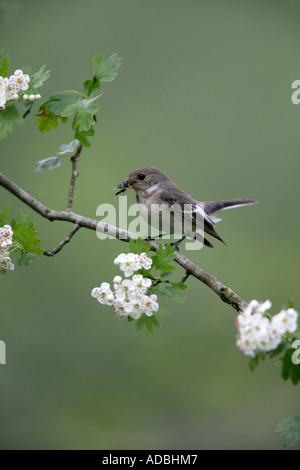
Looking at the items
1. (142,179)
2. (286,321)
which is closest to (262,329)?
(286,321)

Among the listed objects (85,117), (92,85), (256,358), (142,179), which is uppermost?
(142,179)

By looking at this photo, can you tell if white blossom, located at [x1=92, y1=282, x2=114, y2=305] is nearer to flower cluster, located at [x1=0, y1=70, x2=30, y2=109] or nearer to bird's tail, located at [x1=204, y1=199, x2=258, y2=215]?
flower cluster, located at [x1=0, y1=70, x2=30, y2=109]

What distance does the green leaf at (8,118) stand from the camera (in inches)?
94.6

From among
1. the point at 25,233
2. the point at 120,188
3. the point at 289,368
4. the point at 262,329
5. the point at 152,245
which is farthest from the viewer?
the point at 120,188

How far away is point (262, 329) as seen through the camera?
5.14ft

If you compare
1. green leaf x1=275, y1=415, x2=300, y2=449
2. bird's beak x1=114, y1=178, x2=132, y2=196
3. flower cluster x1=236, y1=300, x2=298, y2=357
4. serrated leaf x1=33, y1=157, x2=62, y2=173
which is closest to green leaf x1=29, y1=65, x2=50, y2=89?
serrated leaf x1=33, y1=157, x2=62, y2=173

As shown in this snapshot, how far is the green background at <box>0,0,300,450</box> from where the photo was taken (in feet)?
19.8

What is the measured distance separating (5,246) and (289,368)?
1.16 m

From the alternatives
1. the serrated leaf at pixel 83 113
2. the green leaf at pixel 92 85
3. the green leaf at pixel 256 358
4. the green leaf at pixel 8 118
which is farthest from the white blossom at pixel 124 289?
the green leaf at pixel 92 85

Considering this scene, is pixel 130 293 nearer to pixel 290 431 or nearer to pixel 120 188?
pixel 290 431

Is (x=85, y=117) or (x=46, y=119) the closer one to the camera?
(x=85, y=117)

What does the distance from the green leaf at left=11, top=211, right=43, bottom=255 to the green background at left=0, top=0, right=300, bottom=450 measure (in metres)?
3.36

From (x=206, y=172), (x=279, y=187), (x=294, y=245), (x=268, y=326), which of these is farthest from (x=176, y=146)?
(x=268, y=326)

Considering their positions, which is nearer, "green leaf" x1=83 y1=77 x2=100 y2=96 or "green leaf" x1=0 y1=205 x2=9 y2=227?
"green leaf" x1=0 y1=205 x2=9 y2=227
